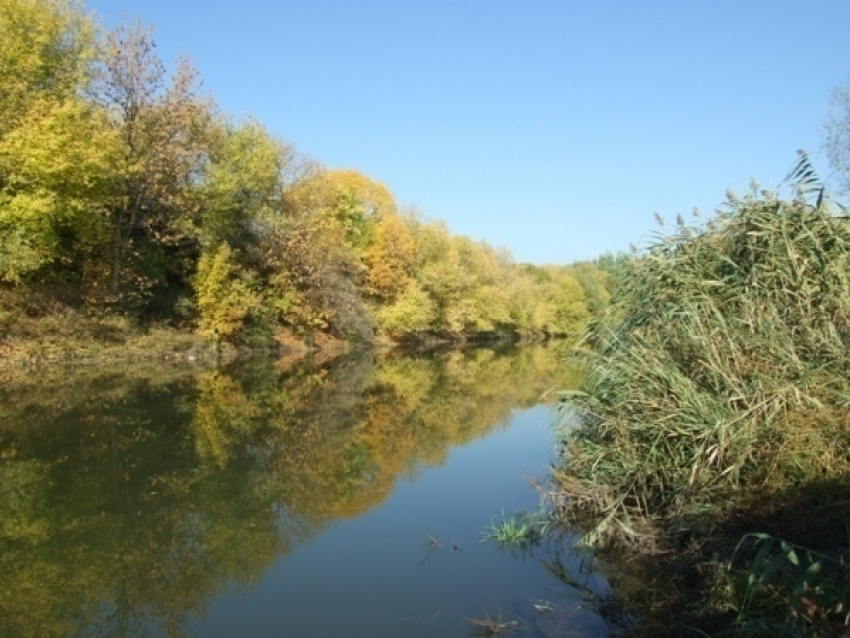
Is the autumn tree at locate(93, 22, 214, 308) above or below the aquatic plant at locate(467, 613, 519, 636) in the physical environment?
above

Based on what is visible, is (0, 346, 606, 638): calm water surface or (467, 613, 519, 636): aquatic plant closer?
(467, 613, 519, 636): aquatic plant

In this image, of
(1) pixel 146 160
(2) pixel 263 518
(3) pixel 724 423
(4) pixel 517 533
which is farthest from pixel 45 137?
(3) pixel 724 423

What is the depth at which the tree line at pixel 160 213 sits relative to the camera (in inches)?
883

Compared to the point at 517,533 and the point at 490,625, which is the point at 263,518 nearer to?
the point at 517,533

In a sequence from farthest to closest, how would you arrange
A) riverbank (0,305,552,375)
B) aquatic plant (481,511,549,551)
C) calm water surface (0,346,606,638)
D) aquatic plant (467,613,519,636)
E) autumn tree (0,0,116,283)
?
riverbank (0,305,552,375)
autumn tree (0,0,116,283)
aquatic plant (481,511,549,551)
calm water surface (0,346,606,638)
aquatic plant (467,613,519,636)

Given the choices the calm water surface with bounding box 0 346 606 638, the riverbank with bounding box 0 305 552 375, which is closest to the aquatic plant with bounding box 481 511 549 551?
the calm water surface with bounding box 0 346 606 638

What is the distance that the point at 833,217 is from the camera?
286 inches

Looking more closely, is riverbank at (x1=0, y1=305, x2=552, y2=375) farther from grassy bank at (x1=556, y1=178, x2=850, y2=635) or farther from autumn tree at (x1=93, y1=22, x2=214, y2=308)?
grassy bank at (x1=556, y1=178, x2=850, y2=635)

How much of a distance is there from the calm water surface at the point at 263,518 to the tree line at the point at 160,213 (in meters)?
8.88

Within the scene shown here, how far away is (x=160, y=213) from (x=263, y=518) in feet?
80.9

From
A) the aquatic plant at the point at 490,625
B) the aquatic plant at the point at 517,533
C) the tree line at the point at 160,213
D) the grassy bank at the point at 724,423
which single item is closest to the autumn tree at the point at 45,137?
the tree line at the point at 160,213

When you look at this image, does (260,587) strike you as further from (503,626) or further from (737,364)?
(737,364)

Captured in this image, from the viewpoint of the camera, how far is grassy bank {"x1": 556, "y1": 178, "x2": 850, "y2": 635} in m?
5.62

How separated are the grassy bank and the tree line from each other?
68.5ft
